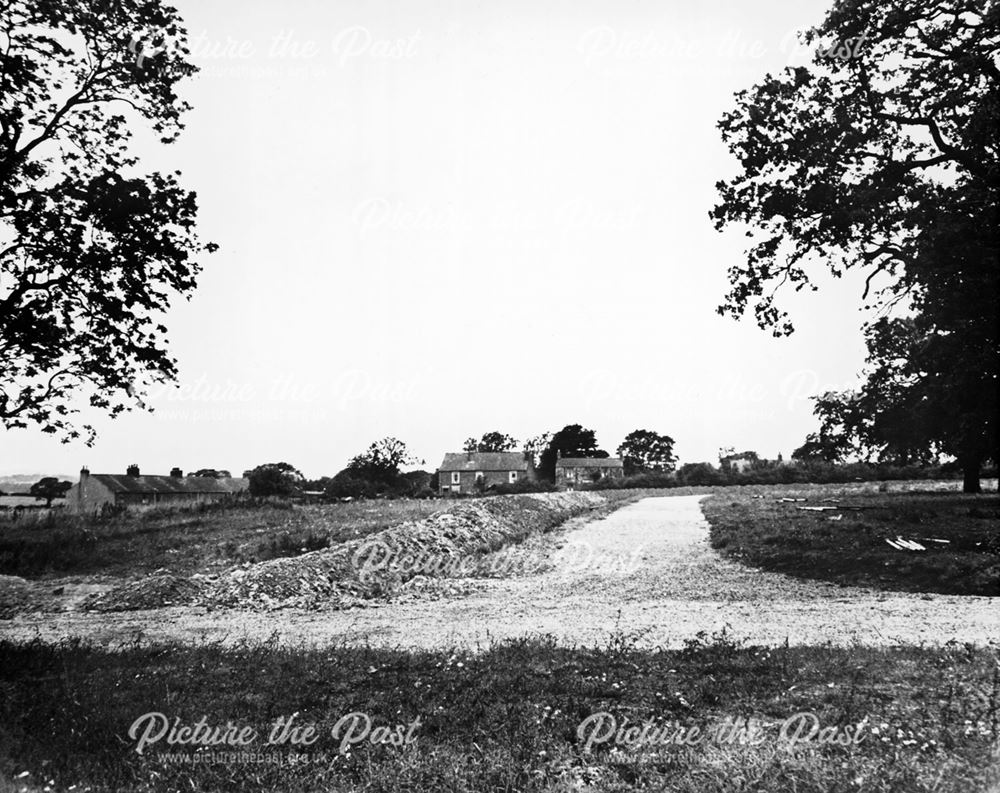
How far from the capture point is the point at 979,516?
2019 centimetres

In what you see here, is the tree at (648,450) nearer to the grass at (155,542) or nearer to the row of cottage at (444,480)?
the row of cottage at (444,480)

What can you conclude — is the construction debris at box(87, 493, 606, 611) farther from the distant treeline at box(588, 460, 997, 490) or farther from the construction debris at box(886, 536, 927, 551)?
the distant treeline at box(588, 460, 997, 490)

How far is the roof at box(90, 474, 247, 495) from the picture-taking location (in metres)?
64.8

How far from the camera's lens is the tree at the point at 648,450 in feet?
403

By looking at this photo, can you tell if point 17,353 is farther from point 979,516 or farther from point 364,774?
point 979,516

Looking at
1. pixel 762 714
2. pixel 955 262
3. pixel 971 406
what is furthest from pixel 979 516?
pixel 762 714

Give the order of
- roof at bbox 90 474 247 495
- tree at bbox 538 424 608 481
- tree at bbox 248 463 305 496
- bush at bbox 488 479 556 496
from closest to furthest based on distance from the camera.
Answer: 1. bush at bbox 488 479 556 496
2. tree at bbox 248 463 305 496
3. roof at bbox 90 474 247 495
4. tree at bbox 538 424 608 481

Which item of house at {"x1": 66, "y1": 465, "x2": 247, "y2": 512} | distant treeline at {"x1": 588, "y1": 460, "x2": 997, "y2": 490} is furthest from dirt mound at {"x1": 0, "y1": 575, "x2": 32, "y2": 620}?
distant treeline at {"x1": 588, "y1": 460, "x2": 997, "y2": 490}

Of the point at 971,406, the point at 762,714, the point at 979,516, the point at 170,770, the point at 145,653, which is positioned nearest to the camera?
the point at 170,770

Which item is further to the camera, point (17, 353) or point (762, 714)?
point (17, 353)

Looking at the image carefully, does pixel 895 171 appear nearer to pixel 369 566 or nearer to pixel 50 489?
pixel 369 566

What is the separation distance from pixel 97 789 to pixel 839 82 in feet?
63.6

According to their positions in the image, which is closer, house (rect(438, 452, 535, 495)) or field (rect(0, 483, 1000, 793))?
field (rect(0, 483, 1000, 793))

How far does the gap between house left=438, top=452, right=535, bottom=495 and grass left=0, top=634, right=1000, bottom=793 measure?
86.8 m
